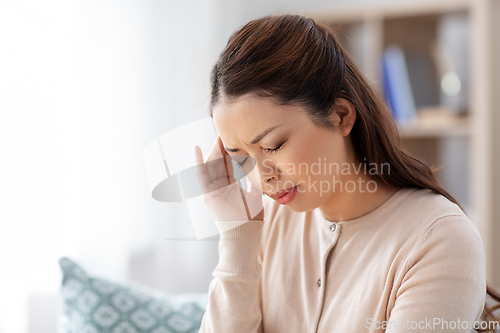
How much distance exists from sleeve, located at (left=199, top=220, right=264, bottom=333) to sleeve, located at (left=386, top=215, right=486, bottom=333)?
30 cm

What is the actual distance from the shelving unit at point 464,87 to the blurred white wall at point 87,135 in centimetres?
76

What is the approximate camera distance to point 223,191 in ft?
3.26

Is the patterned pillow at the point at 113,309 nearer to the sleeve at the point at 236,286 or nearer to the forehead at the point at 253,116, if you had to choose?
the sleeve at the point at 236,286

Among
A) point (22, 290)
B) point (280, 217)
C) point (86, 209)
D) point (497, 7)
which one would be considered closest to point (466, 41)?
point (497, 7)

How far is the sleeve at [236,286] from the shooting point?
0.93 m

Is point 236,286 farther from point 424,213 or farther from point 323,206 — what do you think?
point 424,213

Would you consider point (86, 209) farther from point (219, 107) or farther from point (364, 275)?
point (364, 275)

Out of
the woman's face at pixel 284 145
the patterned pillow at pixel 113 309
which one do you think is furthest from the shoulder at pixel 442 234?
the patterned pillow at pixel 113 309

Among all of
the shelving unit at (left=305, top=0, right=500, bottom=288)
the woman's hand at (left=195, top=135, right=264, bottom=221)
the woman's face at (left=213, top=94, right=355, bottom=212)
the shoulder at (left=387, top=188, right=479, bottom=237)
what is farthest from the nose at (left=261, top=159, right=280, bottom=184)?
the shelving unit at (left=305, top=0, right=500, bottom=288)

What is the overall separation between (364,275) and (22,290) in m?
0.93

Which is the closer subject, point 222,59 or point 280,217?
point 222,59

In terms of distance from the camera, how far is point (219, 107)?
0.83m

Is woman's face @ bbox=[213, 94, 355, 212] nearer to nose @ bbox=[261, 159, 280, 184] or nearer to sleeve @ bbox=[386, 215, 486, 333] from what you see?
nose @ bbox=[261, 159, 280, 184]

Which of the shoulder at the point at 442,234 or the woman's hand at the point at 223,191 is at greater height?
the woman's hand at the point at 223,191
